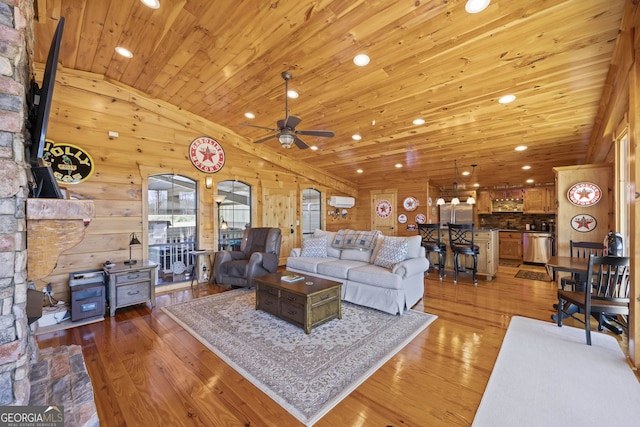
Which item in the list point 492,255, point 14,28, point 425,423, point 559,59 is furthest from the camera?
point 492,255

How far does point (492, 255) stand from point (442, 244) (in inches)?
36.5

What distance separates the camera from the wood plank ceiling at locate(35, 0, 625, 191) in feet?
7.30

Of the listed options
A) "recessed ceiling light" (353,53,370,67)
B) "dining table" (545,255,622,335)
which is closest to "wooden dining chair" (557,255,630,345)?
"dining table" (545,255,622,335)

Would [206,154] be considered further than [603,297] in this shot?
Yes

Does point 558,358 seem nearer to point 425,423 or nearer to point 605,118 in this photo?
point 425,423

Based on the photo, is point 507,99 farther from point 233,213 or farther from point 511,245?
point 511,245

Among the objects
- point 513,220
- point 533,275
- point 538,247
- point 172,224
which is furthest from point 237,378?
point 513,220

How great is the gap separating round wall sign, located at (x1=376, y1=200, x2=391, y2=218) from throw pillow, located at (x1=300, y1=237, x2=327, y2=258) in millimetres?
3802

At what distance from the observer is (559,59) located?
262 cm

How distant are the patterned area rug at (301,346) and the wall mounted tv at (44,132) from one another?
1.87 metres

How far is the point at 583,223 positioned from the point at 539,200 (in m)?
3.94

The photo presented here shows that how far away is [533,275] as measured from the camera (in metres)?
5.60

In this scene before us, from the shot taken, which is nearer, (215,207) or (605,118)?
(605,118)

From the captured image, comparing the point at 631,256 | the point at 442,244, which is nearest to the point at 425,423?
the point at 631,256
